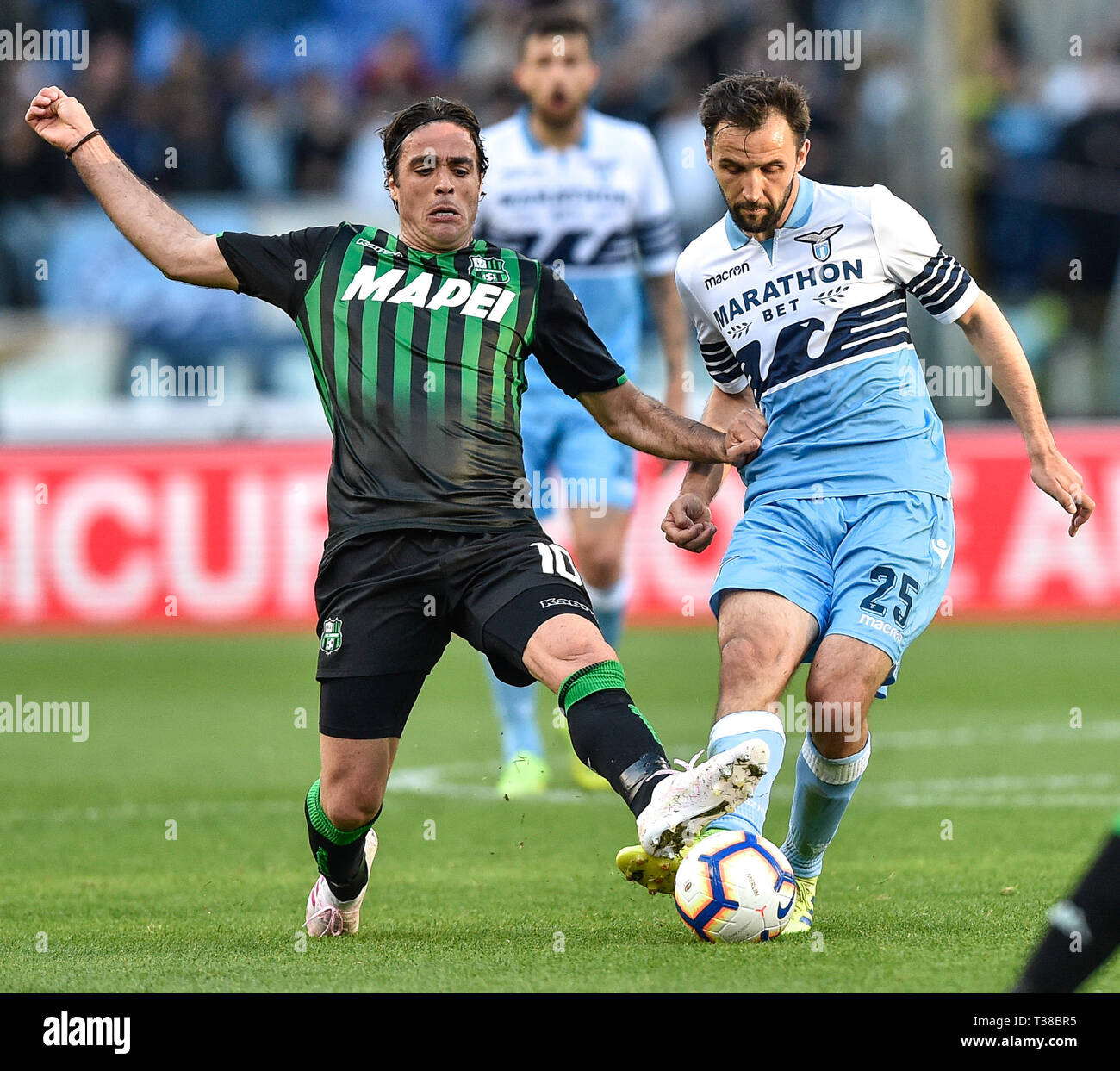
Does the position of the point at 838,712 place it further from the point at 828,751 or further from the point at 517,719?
the point at 517,719

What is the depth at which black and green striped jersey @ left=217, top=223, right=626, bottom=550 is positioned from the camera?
5012 mm

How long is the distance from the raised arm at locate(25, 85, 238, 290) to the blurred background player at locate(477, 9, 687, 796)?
11.3ft

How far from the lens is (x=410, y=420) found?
5.03 metres

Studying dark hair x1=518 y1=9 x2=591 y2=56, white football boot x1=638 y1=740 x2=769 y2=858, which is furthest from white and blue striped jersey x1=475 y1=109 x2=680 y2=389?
white football boot x1=638 y1=740 x2=769 y2=858

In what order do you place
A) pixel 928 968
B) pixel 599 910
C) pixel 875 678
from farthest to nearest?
pixel 599 910 < pixel 875 678 < pixel 928 968

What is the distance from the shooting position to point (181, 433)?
14.4m

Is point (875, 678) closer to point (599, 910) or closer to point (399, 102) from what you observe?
point (599, 910)

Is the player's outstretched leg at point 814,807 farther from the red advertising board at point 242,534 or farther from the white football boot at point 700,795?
the red advertising board at point 242,534

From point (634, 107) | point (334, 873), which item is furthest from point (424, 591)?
point (634, 107)

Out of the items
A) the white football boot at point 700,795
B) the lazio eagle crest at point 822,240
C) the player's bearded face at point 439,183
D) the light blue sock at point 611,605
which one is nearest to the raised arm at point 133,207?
the player's bearded face at point 439,183

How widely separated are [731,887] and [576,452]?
13.6 feet

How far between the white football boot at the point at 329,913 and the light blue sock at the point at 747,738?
108 cm
